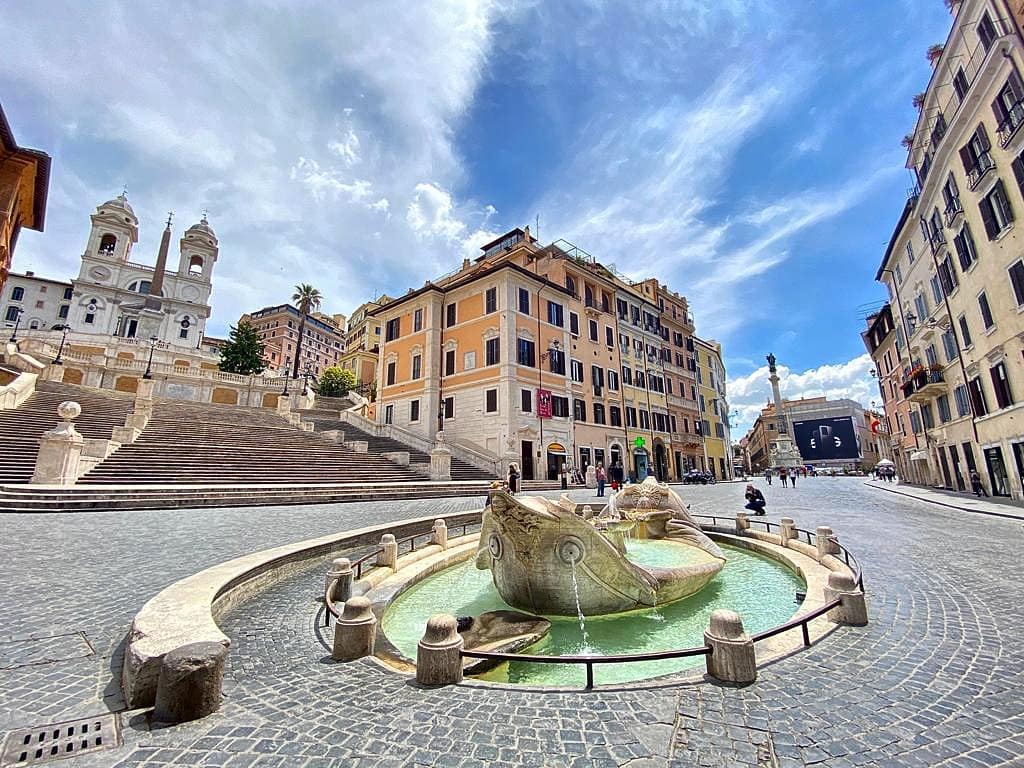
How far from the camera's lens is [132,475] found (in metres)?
14.3

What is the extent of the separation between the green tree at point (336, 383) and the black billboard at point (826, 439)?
302ft

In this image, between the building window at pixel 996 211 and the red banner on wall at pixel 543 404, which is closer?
the building window at pixel 996 211

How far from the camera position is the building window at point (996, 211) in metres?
15.9

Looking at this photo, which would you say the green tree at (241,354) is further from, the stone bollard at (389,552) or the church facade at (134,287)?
the stone bollard at (389,552)

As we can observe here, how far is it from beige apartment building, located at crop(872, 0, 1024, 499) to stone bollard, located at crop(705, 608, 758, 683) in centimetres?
2041

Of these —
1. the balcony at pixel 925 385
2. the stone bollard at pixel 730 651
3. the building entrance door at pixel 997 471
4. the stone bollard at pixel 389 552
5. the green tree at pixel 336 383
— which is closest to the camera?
the stone bollard at pixel 730 651

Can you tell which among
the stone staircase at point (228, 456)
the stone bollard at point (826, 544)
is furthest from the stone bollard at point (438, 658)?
the stone staircase at point (228, 456)

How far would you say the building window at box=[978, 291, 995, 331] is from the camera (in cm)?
1761

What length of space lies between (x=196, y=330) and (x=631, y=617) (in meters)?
72.0

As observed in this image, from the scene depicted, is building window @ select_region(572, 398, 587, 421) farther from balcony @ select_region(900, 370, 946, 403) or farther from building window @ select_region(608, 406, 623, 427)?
balcony @ select_region(900, 370, 946, 403)

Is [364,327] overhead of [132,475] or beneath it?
overhead

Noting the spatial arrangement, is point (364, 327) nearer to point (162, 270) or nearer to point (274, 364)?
point (162, 270)

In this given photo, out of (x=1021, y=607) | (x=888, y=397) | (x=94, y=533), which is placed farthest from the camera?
(x=888, y=397)

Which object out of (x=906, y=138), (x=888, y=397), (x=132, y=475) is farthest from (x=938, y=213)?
(x=132, y=475)
